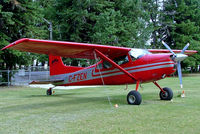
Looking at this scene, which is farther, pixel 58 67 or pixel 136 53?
pixel 58 67

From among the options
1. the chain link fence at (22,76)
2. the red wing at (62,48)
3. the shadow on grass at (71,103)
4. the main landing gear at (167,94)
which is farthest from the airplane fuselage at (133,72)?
the chain link fence at (22,76)

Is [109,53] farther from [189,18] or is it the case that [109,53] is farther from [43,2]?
[189,18]

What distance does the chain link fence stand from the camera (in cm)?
2403

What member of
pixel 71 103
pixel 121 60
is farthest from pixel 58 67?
pixel 121 60

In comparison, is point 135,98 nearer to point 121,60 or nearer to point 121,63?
point 121,63

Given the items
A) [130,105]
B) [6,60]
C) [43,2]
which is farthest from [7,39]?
[43,2]

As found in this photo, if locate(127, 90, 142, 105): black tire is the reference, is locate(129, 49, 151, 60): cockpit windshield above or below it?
above

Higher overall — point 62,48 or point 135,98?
point 62,48

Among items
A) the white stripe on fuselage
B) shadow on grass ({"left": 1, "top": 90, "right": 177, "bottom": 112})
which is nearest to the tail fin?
the white stripe on fuselage

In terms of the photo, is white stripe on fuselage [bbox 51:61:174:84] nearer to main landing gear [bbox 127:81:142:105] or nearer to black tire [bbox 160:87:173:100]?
main landing gear [bbox 127:81:142:105]

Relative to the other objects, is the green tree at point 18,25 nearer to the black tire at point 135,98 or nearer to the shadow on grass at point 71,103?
the shadow on grass at point 71,103

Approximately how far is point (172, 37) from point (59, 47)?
41.8m

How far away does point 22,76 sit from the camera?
26.1m

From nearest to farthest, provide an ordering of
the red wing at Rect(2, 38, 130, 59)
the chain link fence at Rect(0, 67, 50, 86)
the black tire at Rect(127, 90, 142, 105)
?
the red wing at Rect(2, 38, 130, 59) → the black tire at Rect(127, 90, 142, 105) → the chain link fence at Rect(0, 67, 50, 86)
